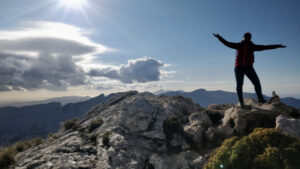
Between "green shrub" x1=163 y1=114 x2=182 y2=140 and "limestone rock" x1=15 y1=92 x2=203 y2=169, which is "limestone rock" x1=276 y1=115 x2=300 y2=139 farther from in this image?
"green shrub" x1=163 y1=114 x2=182 y2=140

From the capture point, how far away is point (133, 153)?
14.5m

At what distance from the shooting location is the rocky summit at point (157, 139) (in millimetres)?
12172

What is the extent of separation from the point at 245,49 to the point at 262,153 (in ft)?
25.9

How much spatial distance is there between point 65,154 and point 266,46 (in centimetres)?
1878

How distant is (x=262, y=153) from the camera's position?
19.6 feet

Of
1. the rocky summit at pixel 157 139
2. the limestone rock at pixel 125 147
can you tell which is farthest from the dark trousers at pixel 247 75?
the limestone rock at pixel 125 147

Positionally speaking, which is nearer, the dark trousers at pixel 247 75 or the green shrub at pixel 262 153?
the green shrub at pixel 262 153

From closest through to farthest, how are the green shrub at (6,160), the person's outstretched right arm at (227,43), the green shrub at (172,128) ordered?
the person's outstretched right arm at (227,43)
the green shrub at (6,160)
the green shrub at (172,128)

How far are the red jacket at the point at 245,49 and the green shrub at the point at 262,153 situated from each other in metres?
6.65

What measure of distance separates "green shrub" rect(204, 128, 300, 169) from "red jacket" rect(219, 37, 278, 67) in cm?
665

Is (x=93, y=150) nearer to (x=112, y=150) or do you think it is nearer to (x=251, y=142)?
(x=112, y=150)

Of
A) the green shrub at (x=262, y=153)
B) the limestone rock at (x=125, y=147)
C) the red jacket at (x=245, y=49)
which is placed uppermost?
the red jacket at (x=245, y=49)

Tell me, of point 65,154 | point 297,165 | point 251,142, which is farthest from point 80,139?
point 297,165

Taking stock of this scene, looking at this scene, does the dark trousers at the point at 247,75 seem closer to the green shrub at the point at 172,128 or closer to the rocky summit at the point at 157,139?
the rocky summit at the point at 157,139
